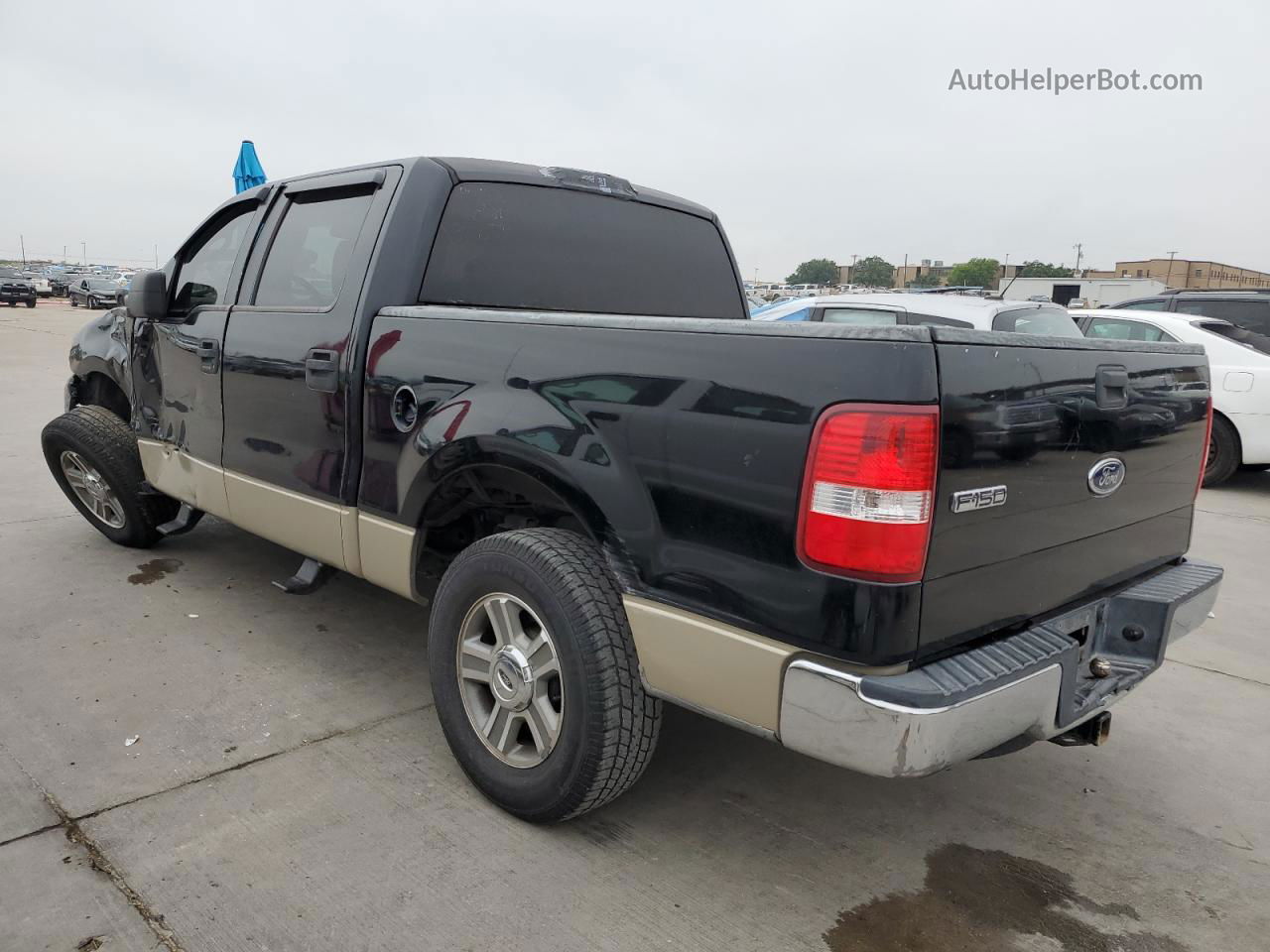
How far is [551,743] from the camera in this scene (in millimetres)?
2465

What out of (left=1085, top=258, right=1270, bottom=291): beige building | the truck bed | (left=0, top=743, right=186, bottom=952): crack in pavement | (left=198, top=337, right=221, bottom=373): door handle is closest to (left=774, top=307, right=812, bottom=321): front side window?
(left=198, top=337, right=221, bottom=373): door handle

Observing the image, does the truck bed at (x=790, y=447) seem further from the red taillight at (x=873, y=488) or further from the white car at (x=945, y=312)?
the white car at (x=945, y=312)

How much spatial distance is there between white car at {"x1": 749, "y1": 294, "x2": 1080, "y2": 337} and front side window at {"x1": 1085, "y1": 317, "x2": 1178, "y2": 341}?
0.98m

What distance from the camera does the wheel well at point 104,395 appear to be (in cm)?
500

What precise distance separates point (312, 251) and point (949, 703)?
9.17ft

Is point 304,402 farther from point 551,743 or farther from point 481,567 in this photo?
point 551,743

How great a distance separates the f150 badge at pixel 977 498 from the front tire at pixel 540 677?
0.87 meters

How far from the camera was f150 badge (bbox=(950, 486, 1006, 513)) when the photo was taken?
194cm

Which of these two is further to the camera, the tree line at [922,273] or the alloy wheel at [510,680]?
the tree line at [922,273]

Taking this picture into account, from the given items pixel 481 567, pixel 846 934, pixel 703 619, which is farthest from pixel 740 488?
pixel 846 934

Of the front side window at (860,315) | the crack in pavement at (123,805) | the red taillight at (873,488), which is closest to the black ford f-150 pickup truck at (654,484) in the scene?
the red taillight at (873,488)

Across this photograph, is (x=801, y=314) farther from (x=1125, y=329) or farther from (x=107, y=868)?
(x=107, y=868)

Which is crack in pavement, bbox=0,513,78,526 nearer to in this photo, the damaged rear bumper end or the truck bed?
the truck bed

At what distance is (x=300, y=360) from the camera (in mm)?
3215
